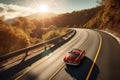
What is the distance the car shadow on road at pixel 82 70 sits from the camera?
10789mm

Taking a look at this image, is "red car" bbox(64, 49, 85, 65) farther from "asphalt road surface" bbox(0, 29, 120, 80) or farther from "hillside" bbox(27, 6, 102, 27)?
"hillside" bbox(27, 6, 102, 27)

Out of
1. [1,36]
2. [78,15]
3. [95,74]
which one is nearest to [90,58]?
[95,74]

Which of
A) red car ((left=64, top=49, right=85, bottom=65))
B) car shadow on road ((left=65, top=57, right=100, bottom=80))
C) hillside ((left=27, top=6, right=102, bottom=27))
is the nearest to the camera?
car shadow on road ((left=65, top=57, right=100, bottom=80))

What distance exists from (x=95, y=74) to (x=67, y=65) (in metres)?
2.97

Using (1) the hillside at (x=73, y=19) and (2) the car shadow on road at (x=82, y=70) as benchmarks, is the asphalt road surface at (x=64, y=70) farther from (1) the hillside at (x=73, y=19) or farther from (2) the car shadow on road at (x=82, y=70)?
(1) the hillside at (x=73, y=19)

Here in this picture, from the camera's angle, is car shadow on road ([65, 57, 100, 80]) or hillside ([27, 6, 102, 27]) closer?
car shadow on road ([65, 57, 100, 80])

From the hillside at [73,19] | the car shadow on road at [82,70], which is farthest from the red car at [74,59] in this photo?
the hillside at [73,19]

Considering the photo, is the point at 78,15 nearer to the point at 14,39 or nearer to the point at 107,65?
the point at 14,39

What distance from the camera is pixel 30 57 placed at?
15.4 metres

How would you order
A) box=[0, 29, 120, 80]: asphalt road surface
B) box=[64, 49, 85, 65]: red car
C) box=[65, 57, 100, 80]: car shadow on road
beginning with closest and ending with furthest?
1. box=[65, 57, 100, 80]: car shadow on road
2. box=[0, 29, 120, 80]: asphalt road surface
3. box=[64, 49, 85, 65]: red car

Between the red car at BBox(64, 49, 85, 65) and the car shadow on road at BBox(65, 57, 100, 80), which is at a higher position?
the red car at BBox(64, 49, 85, 65)

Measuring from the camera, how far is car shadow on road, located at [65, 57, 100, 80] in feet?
35.4

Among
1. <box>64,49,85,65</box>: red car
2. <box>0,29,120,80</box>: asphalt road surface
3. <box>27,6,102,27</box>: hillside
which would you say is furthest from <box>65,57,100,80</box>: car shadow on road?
<box>27,6,102,27</box>: hillside

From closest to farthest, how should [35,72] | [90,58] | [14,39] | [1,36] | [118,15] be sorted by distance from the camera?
[35,72] < [90,58] < [1,36] < [14,39] < [118,15]
